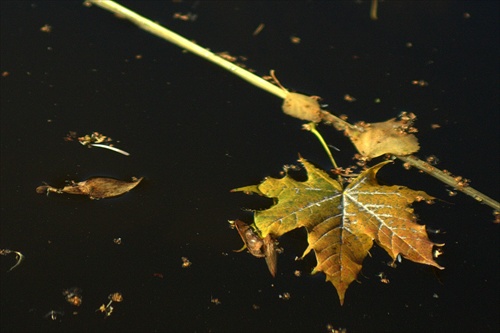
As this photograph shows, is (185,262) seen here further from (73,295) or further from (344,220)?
(344,220)

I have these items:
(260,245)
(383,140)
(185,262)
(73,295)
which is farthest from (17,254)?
(383,140)

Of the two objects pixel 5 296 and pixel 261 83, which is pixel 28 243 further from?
pixel 261 83

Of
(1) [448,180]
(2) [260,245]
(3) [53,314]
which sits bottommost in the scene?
(3) [53,314]

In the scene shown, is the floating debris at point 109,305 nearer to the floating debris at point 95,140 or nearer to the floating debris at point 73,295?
the floating debris at point 73,295

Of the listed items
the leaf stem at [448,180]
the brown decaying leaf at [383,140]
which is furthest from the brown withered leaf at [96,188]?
the leaf stem at [448,180]

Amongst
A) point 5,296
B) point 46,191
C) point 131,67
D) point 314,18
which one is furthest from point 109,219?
point 314,18

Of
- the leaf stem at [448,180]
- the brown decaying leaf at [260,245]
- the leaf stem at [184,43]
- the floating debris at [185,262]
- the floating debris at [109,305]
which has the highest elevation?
the leaf stem at [448,180]
